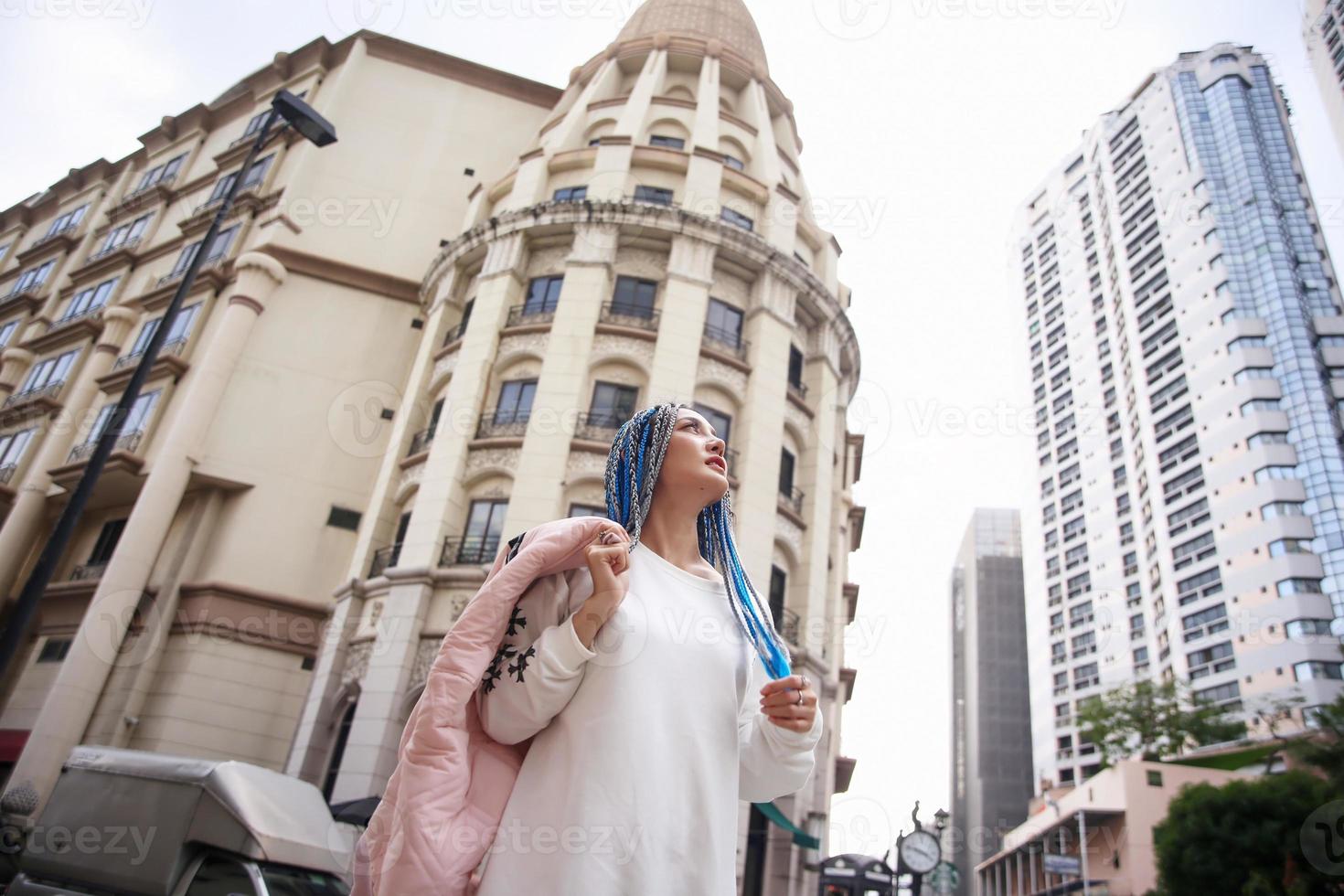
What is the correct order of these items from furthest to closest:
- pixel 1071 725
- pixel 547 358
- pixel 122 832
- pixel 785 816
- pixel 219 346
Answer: pixel 1071 725
pixel 219 346
pixel 547 358
pixel 785 816
pixel 122 832

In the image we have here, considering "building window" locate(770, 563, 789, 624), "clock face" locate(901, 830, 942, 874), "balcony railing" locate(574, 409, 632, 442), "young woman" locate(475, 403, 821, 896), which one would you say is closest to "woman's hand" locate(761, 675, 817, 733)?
"young woman" locate(475, 403, 821, 896)

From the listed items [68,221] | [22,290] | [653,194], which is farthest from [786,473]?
[68,221]

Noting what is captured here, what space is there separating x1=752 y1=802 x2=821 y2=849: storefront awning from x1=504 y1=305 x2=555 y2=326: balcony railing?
12.3 m

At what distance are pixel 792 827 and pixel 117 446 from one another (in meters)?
20.4

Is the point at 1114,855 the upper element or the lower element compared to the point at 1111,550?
lower

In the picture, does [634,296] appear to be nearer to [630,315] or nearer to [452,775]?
[630,315]

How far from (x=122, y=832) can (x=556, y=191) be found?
18.6 meters

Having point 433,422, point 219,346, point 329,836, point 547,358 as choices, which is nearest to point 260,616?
point 433,422

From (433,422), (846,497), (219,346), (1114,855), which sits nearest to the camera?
(433,422)

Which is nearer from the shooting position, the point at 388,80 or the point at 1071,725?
the point at 388,80

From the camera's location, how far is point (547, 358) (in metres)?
18.5

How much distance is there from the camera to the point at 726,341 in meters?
19.9

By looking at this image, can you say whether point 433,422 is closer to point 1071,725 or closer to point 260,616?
point 260,616

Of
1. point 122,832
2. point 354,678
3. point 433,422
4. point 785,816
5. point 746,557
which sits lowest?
point 122,832
